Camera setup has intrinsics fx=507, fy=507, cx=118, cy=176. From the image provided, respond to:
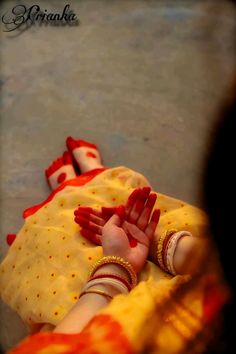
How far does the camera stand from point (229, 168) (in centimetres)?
47

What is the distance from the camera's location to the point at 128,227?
34.1 inches

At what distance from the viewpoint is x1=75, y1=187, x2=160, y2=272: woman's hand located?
819mm

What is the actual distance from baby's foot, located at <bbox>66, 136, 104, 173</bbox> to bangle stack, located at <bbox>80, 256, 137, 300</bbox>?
39 cm

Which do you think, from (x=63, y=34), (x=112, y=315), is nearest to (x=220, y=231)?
(x=112, y=315)

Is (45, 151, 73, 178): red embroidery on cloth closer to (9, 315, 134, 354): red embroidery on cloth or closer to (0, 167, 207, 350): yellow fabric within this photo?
(0, 167, 207, 350): yellow fabric

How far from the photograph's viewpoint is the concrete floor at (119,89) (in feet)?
3.91

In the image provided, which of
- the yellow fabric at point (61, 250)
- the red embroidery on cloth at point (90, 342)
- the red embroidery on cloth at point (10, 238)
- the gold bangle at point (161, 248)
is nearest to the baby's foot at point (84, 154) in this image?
the yellow fabric at point (61, 250)

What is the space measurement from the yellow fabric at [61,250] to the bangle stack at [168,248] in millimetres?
15

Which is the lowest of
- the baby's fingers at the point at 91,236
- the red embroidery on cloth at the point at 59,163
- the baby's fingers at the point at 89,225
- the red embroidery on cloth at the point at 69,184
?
the baby's fingers at the point at 91,236

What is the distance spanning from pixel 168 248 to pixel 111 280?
13 centimetres

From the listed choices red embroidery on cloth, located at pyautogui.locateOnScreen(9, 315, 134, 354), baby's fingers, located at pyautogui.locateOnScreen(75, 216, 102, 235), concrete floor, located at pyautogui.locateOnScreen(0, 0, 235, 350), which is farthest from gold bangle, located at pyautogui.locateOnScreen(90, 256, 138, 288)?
concrete floor, located at pyautogui.locateOnScreen(0, 0, 235, 350)

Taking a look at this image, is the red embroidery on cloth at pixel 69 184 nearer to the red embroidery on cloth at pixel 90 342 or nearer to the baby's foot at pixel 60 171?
the baby's foot at pixel 60 171

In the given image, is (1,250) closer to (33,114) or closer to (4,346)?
(4,346)

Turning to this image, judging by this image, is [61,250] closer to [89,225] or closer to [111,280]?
[89,225]
